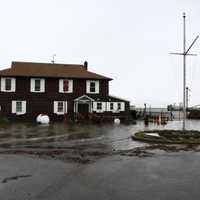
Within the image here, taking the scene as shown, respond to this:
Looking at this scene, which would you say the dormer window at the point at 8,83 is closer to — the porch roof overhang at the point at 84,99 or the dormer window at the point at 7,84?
the dormer window at the point at 7,84

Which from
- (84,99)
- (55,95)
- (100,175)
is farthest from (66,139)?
(55,95)

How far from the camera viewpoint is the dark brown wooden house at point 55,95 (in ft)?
114

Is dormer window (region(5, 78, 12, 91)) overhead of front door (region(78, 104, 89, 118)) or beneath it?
overhead

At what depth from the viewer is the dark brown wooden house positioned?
34625 mm

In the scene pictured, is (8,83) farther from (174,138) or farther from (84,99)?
(174,138)

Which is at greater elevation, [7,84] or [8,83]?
[8,83]

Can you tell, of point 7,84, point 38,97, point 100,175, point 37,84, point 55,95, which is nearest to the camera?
point 100,175

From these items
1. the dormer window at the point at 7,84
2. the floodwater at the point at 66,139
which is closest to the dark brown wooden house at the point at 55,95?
the dormer window at the point at 7,84

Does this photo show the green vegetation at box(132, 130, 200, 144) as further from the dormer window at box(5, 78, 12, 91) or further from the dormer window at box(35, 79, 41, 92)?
the dormer window at box(5, 78, 12, 91)

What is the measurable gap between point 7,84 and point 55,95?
5.87 metres

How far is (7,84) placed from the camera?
114ft

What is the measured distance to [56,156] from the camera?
35.3 feet

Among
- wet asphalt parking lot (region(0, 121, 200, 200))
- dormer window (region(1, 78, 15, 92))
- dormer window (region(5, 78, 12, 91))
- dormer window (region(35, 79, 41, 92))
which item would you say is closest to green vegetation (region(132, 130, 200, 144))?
wet asphalt parking lot (region(0, 121, 200, 200))

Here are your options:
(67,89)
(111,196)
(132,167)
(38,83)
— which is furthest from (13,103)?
(111,196)
